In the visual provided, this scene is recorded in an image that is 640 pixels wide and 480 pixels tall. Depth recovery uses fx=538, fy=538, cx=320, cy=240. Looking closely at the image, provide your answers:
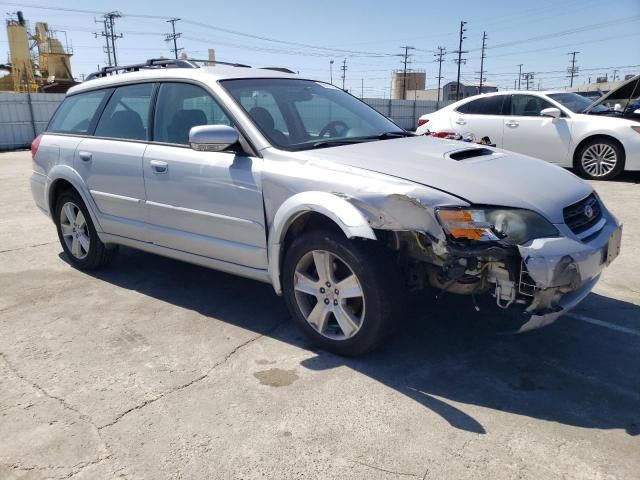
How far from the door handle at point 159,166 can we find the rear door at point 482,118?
7284 millimetres

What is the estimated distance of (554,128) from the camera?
9336mm

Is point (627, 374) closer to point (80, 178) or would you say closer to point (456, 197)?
point (456, 197)

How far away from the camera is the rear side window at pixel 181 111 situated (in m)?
3.78

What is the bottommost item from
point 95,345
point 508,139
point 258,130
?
point 95,345

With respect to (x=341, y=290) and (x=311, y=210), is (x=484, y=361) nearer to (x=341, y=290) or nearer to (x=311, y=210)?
(x=341, y=290)

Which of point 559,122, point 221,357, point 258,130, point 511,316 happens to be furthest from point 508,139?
point 221,357

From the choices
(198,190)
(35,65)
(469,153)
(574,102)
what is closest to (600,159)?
(574,102)

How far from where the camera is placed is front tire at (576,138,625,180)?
8.87m

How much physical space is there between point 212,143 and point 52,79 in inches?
1319

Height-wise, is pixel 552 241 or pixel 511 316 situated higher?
pixel 552 241

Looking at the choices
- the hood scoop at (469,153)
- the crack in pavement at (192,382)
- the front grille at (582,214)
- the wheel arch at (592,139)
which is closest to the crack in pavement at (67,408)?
the crack in pavement at (192,382)

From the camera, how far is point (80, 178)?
461 centimetres

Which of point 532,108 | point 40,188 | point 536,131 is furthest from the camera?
point 532,108

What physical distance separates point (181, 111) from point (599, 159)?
7677 millimetres
